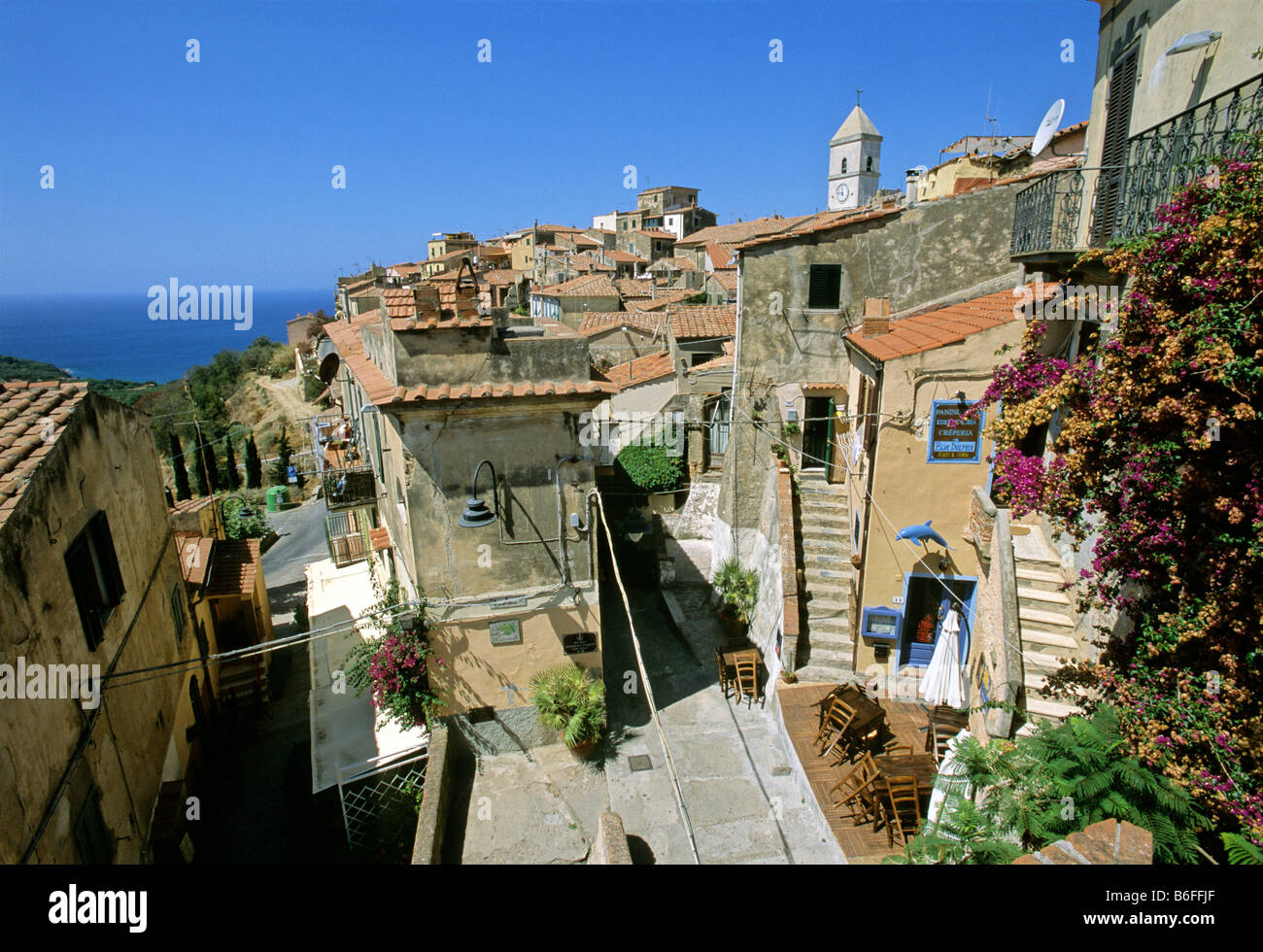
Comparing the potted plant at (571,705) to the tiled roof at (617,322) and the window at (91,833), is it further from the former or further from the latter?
the tiled roof at (617,322)

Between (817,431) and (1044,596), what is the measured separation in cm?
859

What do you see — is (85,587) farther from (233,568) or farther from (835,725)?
(835,725)

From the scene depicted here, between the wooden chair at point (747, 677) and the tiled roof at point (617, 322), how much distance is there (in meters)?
20.7

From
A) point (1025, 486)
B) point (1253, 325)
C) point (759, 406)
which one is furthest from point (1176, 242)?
point (759, 406)

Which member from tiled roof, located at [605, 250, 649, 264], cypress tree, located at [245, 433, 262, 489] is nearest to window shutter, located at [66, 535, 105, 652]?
cypress tree, located at [245, 433, 262, 489]

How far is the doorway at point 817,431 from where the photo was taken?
17.7 metres

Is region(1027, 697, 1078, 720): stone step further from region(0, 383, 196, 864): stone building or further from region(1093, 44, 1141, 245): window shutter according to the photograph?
region(0, 383, 196, 864): stone building

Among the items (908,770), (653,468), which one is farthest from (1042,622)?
(653,468)

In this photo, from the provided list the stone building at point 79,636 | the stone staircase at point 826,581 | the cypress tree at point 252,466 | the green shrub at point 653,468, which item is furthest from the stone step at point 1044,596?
the cypress tree at point 252,466

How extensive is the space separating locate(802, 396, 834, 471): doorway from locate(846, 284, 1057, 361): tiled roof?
3254 millimetres

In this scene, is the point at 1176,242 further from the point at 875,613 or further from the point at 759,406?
the point at 759,406

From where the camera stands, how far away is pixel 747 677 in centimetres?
1460

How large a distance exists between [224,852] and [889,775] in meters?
10.7
